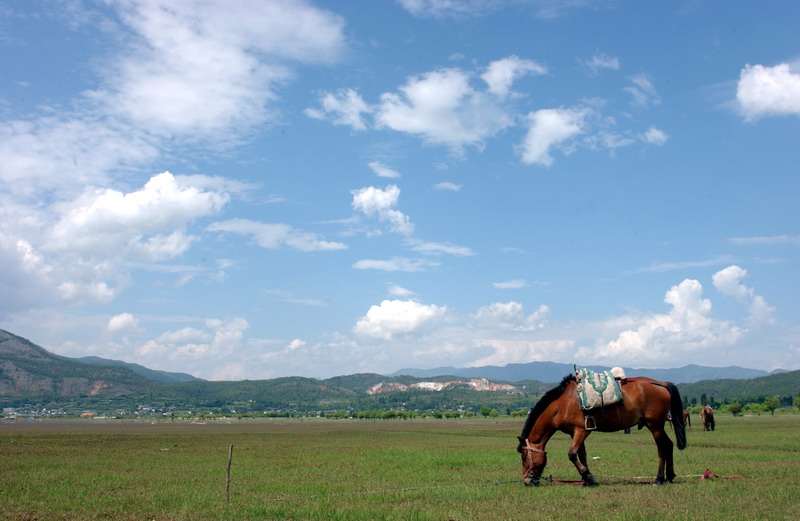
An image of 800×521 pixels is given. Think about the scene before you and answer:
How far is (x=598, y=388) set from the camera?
15.7 m

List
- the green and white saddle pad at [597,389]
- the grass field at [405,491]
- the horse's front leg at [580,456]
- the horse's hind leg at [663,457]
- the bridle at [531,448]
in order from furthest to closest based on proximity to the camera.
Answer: the bridle at [531,448] < the green and white saddle pad at [597,389] < the horse's front leg at [580,456] < the horse's hind leg at [663,457] < the grass field at [405,491]

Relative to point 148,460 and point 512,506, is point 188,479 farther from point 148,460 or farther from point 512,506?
point 512,506

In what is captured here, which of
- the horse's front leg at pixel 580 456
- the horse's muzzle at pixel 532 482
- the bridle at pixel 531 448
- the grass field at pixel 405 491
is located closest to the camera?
the grass field at pixel 405 491

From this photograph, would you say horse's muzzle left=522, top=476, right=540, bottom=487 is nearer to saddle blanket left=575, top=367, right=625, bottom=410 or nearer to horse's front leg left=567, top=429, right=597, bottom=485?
horse's front leg left=567, top=429, right=597, bottom=485

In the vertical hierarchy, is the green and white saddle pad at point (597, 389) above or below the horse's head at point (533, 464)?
above

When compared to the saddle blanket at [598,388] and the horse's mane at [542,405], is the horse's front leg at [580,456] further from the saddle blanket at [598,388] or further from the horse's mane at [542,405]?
the horse's mane at [542,405]

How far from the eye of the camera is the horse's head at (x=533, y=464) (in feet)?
51.8

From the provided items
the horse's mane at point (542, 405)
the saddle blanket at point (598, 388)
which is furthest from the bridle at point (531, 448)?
the saddle blanket at point (598, 388)

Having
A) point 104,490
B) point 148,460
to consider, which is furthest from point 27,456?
point 104,490

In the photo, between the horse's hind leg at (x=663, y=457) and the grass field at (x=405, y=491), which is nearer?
the grass field at (x=405, y=491)

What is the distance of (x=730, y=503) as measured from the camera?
480 inches

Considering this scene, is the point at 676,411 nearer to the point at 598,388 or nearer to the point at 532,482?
the point at 598,388

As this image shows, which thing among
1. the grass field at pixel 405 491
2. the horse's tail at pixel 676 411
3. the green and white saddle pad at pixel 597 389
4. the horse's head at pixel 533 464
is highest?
the green and white saddle pad at pixel 597 389

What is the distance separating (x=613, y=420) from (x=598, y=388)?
0.93m
